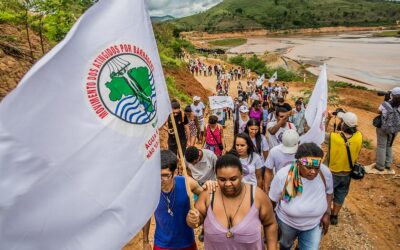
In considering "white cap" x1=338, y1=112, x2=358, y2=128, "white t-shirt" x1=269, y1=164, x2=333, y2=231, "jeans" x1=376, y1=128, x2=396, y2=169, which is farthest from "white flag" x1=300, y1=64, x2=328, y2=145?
"jeans" x1=376, y1=128, x2=396, y2=169

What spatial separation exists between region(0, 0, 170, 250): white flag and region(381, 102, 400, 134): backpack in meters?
5.82

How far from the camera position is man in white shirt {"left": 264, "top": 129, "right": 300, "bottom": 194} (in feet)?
14.0

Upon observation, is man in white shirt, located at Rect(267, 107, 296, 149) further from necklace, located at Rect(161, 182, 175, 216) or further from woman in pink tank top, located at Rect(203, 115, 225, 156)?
necklace, located at Rect(161, 182, 175, 216)

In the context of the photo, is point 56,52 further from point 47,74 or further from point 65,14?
point 65,14

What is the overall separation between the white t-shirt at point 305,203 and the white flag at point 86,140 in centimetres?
160

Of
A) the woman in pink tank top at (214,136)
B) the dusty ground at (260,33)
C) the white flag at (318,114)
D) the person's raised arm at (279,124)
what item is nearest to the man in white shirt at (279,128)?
the person's raised arm at (279,124)

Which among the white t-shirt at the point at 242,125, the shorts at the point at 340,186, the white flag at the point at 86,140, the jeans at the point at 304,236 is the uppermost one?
the white flag at the point at 86,140

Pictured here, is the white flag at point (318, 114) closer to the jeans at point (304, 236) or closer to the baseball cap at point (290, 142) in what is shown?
the baseball cap at point (290, 142)

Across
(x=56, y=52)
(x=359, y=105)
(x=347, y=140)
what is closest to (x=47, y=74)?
(x=56, y=52)

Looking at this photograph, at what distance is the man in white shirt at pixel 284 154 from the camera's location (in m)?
4.25

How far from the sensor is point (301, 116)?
8.27m

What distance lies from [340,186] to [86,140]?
3.96 m

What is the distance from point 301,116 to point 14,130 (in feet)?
24.2

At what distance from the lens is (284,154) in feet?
14.1
